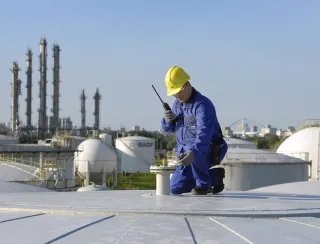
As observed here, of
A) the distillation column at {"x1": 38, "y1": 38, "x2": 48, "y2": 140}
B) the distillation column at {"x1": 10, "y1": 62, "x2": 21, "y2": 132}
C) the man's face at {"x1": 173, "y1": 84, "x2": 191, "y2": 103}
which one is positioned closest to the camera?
the man's face at {"x1": 173, "y1": 84, "x2": 191, "y2": 103}

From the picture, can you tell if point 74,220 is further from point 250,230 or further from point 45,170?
point 45,170

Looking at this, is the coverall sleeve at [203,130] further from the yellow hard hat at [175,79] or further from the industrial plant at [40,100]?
the industrial plant at [40,100]

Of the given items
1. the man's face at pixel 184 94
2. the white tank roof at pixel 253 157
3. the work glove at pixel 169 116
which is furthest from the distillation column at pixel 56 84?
the man's face at pixel 184 94

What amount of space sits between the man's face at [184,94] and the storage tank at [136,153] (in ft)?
154

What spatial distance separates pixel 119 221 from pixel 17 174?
1995 cm

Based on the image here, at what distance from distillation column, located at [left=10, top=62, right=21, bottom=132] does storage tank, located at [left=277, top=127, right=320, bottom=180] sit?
129 feet

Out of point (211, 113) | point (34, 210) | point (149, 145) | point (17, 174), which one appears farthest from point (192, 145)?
point (149, 145)

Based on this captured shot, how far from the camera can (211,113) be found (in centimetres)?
710

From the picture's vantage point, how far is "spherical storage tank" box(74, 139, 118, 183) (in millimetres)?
35438

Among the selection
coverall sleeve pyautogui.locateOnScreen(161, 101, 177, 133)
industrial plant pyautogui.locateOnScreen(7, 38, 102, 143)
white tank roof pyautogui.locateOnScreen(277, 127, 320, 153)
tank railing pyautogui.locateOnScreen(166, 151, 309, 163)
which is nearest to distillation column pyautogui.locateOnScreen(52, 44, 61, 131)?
industrial plant pyautogui.locateOnScreen(7, 38, 102, 143)

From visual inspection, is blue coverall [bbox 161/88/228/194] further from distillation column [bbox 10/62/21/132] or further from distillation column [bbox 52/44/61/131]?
distillation column [bbox 10/62/21/132]

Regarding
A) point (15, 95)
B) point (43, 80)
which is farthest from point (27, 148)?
point (15, 95)

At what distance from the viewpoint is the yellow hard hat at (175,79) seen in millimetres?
7125

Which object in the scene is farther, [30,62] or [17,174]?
[30,62]
